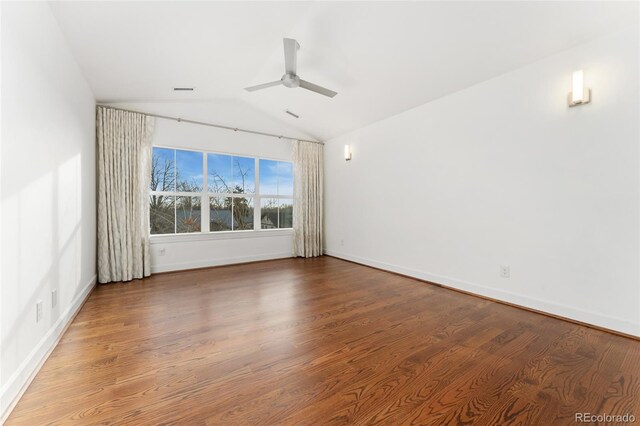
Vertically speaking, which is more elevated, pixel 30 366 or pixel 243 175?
pixel 243 175

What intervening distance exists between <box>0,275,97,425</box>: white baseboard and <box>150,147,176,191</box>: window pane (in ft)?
7.34

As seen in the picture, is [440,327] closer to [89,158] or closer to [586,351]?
[586,351]

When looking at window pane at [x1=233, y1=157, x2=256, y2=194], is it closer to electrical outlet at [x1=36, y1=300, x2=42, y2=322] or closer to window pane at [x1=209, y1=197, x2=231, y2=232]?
window pane at [x1=209, y1=197, x2=231, y2=232]

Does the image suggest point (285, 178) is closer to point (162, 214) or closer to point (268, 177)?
point (268, 177)

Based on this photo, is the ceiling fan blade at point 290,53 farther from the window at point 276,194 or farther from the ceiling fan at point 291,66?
the window at point 276,194

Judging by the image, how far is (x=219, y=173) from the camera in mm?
4777

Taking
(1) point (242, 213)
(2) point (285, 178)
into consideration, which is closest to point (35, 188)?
(1) point (242, 213)

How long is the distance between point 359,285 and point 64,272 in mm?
3028

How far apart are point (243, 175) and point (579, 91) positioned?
4.61 metres

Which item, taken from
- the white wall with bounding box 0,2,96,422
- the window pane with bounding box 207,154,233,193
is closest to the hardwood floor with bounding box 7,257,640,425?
the white wall with bounding box 0,2,96,422

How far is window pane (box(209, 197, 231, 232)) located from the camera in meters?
4.70

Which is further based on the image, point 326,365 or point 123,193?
point 123,193

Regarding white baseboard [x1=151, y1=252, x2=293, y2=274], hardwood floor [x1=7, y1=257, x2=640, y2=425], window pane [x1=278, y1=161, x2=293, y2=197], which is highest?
window pane [x1=278, y1=161, x2=293, y2=197]

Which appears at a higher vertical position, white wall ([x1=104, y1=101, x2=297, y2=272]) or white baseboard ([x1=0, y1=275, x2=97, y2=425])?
white wall ([x1=104, y1=101, x2=297, y2=272])
